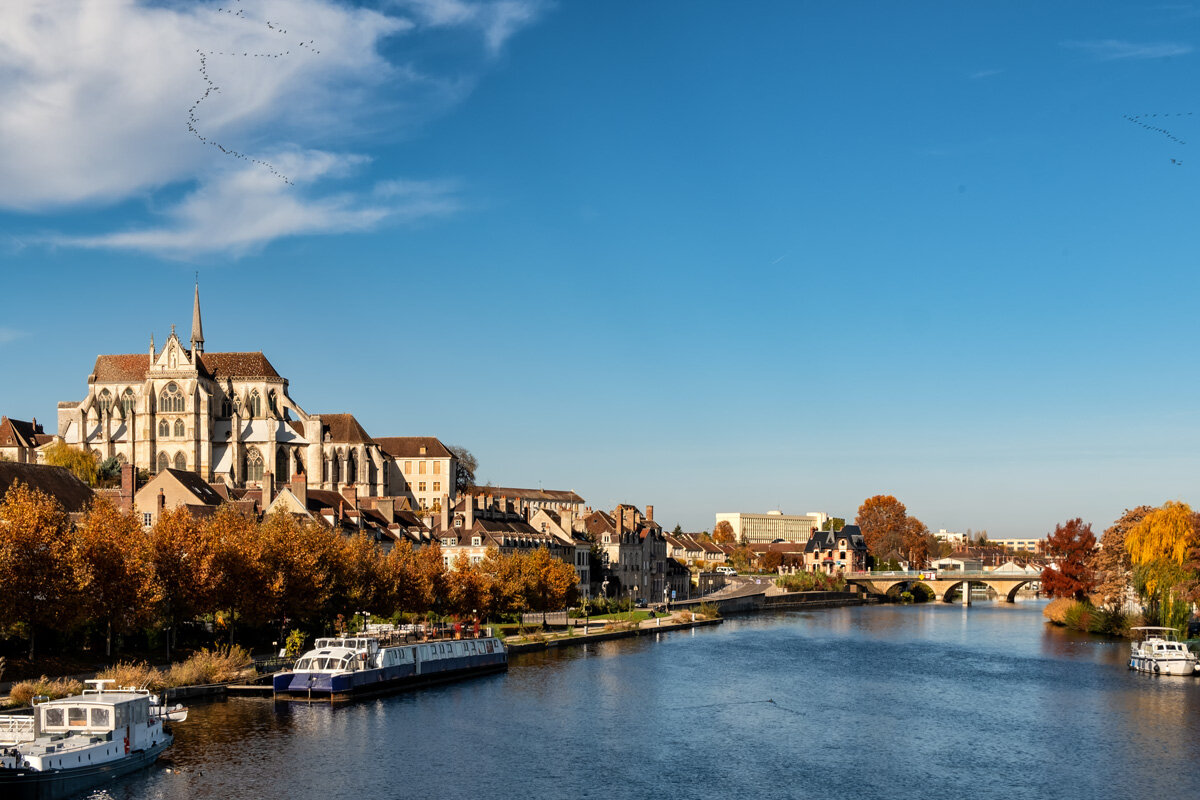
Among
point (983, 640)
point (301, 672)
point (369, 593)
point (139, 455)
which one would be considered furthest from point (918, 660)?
point (139, 455)

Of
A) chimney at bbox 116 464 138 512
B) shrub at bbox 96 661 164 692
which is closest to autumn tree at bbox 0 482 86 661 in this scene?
shrub at bbox 96 661 164 692

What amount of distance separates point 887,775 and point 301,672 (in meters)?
28.2

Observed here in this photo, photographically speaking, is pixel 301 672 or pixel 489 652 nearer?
pixel 301 672

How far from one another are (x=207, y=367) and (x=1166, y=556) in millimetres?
123286

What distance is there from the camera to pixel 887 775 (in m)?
43.2

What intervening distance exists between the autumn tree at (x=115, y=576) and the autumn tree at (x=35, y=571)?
79 centimetres

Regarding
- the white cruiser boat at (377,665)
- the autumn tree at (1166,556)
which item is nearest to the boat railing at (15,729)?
the white cruiser boat at (377,665)

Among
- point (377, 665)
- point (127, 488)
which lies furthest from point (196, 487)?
point (377, 665)

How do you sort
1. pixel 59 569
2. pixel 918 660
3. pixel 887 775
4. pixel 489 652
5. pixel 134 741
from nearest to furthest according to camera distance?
pixel 134 741
pixel 887 775
pixel 59 569
pixel 489 652
pixel 918 660

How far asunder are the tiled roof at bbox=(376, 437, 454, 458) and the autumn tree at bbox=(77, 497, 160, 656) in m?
106

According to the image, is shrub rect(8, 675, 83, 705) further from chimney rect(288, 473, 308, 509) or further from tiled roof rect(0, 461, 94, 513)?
chimney rect(288, 473, 308, 509)

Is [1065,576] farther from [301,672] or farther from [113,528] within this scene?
[113,528]

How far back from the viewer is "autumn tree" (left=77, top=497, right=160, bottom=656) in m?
52.7

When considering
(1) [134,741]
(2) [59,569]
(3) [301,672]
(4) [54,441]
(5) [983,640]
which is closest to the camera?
(1) [134,741]
